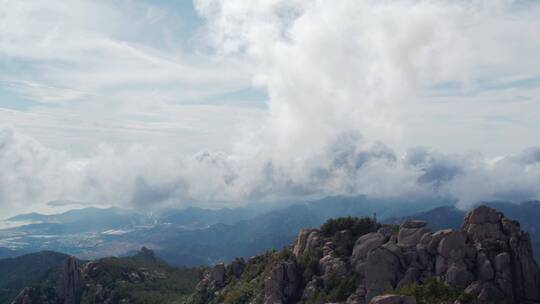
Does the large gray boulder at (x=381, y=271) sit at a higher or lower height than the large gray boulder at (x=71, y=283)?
higher

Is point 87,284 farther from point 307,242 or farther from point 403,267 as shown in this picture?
point 403,267

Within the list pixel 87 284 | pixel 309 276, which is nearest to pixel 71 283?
pixel 87 284

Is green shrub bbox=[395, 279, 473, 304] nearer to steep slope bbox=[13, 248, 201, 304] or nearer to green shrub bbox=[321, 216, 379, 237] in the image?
green shrub bbox=[321, 216, 379, 237]

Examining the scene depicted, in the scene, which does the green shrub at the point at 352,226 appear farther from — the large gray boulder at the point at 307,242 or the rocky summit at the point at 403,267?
the large gray boulder at the point at 307,242

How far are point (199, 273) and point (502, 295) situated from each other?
144 meters

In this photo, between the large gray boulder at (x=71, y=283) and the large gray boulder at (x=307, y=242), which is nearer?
the large gray boulder at (x=307, y=242)

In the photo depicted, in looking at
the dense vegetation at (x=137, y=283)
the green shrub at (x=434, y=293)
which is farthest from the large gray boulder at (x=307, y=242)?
Answer: the dense vegetation at (x=137, y=283)

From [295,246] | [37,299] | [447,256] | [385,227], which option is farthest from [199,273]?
[447,256]

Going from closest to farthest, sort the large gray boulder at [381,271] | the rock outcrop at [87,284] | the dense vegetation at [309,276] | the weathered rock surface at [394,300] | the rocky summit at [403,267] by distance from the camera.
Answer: the weathered rock surface at [394,300]
the rocky summit at [403,267]
the large gray boulder at [381,271]
the dense vegetation at [309,276]
the rock outcrop at [87,284]

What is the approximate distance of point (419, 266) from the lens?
248 ft

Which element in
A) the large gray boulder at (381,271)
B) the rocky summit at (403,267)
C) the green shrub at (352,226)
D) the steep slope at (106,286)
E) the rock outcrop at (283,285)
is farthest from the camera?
the steep slope at (106,286)

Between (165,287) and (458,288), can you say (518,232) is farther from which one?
(165,287)

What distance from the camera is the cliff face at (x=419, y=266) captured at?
70.1 meters

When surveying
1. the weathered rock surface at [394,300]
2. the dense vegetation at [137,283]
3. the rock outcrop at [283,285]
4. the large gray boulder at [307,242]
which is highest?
the large gray boulder at [307,242]
